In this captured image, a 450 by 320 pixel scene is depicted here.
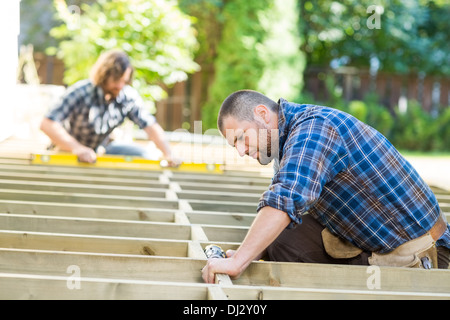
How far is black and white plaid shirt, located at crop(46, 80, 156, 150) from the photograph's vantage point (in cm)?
516

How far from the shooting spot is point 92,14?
938 centimetres

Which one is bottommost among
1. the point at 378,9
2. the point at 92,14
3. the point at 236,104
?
the point at 236,104

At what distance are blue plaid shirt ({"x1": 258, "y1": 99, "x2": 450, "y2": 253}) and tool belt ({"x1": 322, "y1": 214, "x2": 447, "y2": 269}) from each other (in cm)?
3

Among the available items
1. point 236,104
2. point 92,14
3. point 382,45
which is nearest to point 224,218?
point 236,104

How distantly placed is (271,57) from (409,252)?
9.75 m

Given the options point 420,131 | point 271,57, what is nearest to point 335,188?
point 271,57

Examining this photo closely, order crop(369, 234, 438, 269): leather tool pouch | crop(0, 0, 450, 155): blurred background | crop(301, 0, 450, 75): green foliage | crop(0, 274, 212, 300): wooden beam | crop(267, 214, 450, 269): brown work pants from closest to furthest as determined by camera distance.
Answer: crop(0, 274, 212, 300): wooden beam
crop(369, 234, 438, 269): leather tool pouch
crop(267, 214, 450, 269): brown work pants
crop(0, 0, 450, 155): blurred background
crop(301, 0, 450, 75): green foliage

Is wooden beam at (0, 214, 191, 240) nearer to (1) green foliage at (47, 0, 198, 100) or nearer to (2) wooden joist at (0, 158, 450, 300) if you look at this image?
(2) wooden joist at (0, 158, 450, 300)

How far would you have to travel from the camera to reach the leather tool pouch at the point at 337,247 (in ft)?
8.66

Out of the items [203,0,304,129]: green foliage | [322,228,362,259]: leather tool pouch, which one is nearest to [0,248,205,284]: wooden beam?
[322,228,362,259]: leather tool pouch

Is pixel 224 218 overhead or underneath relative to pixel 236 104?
underneath

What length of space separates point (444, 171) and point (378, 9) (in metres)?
5.80
